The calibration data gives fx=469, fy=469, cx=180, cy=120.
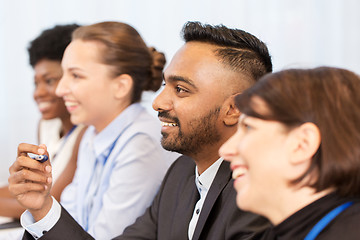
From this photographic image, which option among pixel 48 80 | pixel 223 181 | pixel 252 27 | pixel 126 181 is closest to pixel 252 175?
pixel 223 181

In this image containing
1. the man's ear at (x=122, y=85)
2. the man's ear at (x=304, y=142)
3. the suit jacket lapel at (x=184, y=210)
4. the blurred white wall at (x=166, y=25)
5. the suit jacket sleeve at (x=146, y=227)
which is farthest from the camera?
the blurred white wall at (x=166, y=25)

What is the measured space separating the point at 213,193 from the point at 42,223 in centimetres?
50

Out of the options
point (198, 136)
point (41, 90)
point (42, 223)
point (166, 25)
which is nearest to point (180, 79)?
point (198, 136)

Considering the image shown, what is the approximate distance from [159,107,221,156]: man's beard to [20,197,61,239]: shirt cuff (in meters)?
0.39

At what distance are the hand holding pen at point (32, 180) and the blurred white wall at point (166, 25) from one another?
6.36ft

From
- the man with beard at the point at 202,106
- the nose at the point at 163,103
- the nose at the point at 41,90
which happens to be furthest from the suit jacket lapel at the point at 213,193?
the nose at the point at 41,90

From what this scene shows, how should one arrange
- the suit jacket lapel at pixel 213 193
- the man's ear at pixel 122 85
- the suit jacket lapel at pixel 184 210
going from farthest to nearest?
the man's ear at pixel 122 85 → the suit jacket lapel at pixel 184 210 → the suit jacket lapel at pixel 213 193

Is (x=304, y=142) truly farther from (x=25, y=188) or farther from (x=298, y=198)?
(x=25, y=188)

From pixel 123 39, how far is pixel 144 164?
0.50 metres

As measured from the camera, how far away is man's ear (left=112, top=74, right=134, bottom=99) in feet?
6.03

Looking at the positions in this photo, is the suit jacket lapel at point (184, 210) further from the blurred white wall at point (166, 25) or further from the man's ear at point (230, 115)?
the blurred white wall at point (166, 25)

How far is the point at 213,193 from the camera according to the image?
1.23 metres

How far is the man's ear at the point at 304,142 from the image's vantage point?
0.75 meters

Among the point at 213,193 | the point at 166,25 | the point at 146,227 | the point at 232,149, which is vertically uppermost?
the point at 166,25
